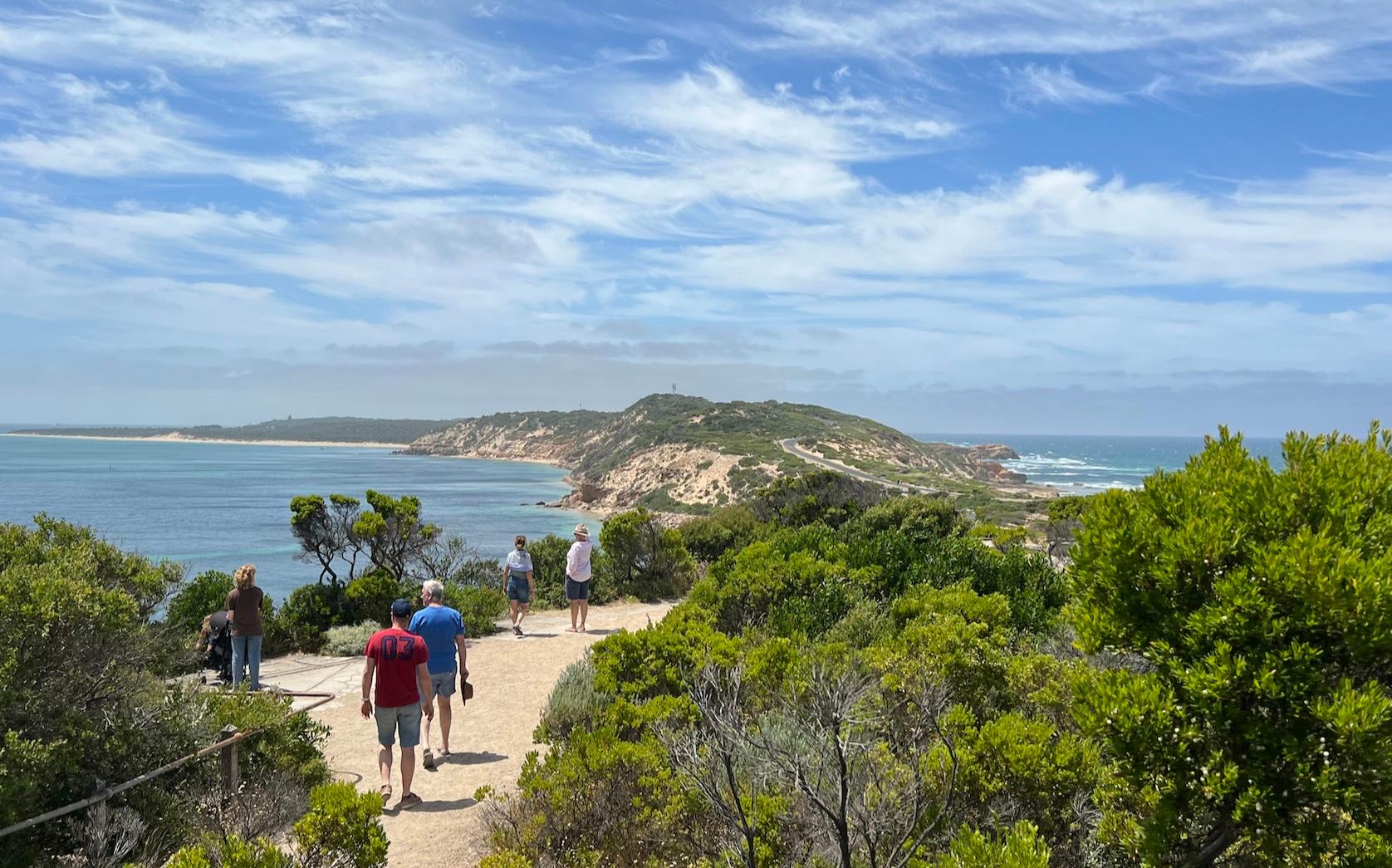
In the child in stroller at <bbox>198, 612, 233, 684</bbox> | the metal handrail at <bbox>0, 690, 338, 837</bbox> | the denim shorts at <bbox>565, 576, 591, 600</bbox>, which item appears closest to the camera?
the metal handrail at <bbox>0, 690, 338, 837</bbox>

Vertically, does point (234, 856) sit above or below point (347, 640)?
above

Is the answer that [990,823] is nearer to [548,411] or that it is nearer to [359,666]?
[359,666]

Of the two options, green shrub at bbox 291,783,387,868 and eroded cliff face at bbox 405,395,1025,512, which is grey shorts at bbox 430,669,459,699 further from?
eroded cliff face at bbox 405,395,1025,512

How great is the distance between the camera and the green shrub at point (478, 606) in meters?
13.0

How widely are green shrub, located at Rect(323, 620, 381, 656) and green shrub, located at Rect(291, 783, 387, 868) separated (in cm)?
805

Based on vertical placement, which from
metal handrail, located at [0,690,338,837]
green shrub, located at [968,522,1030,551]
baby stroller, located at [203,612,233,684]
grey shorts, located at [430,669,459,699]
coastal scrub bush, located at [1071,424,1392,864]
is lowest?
baby stroller, located at [203,612,233,684]

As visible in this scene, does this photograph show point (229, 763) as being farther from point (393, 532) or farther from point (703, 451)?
point (703, 451)

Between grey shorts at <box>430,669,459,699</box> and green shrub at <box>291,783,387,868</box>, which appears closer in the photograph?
green shrub at <box>291,783,387,868</box>

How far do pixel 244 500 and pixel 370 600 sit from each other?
6353 cm

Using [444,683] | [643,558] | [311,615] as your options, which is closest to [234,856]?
[444,683]

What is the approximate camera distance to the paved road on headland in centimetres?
5144

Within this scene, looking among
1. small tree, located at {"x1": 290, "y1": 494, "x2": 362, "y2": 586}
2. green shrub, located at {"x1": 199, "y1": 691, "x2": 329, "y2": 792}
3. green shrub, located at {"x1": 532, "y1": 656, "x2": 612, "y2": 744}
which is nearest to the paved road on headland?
small tree, located at {"x1": 290, "y1": 494, "x2": 362, "y2": 586}

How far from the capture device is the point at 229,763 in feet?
19.2

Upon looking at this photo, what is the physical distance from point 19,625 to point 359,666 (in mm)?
7071
